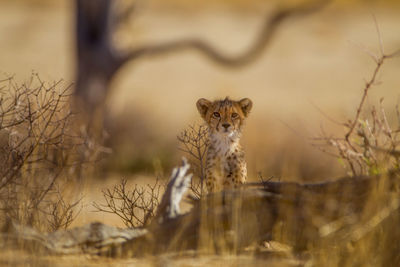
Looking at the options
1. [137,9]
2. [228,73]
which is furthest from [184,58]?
[137,9]

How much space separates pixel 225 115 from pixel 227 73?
19.1 m

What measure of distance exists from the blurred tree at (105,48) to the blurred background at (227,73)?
0.38 meters

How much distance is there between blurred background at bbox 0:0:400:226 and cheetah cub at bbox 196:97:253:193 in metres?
1.50

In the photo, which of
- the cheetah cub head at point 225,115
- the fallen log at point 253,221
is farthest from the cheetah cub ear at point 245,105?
the fallen log at point 253,221

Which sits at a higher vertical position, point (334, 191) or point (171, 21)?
point (171, 21)

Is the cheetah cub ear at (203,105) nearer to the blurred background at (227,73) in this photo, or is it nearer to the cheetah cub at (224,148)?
the cheetah cub at (224,148)

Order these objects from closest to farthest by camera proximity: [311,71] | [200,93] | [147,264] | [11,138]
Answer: [147,264] → [11,138] → [200,93] → [311,71]

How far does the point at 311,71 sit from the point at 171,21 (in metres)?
8.88

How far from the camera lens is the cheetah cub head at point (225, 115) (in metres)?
4.78

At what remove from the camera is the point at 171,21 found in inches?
1168

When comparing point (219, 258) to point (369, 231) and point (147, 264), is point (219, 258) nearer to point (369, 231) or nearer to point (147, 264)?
point (147, 264)

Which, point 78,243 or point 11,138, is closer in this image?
point 78,243

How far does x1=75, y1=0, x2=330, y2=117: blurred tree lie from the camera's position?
33.8ft

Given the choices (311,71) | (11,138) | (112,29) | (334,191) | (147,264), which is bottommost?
(147,264)
